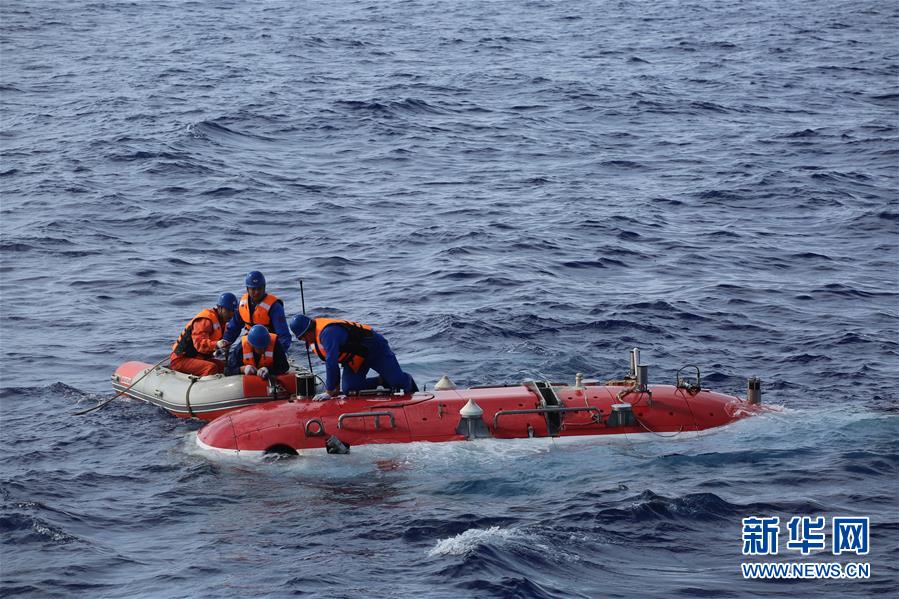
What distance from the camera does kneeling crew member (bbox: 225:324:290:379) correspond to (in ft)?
51.1

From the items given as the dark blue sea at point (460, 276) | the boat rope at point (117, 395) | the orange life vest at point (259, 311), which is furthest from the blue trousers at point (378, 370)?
the boat rope at point (117, 395)

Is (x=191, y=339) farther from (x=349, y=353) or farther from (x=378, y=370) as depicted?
(x=378, y=370)

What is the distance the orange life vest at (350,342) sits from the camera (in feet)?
46.4

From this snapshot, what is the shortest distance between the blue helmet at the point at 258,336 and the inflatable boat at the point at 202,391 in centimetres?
45

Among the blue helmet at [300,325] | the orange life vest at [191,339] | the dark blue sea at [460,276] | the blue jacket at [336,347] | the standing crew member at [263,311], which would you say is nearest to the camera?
the dark blue sea at [460,276]

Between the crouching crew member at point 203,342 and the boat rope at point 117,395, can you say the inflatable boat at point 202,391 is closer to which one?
the boat rope at point 117,395

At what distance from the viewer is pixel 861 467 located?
44.0 ft

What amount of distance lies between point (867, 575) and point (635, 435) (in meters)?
3.76

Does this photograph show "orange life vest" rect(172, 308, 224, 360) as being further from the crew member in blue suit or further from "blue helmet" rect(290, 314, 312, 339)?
"blue helmet" rect(290, 314, 312, 339)

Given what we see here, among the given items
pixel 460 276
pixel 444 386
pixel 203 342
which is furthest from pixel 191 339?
pixel 460 276

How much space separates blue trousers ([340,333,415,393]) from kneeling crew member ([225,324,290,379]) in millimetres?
1366

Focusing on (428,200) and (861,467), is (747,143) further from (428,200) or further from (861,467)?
(861,467)

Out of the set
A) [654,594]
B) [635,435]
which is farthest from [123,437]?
[654,594]

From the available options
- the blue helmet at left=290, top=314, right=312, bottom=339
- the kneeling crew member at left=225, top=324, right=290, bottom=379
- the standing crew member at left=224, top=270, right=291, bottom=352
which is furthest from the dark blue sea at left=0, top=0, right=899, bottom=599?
the standing crew member at left=224, top=270, right=291, bottom=352
